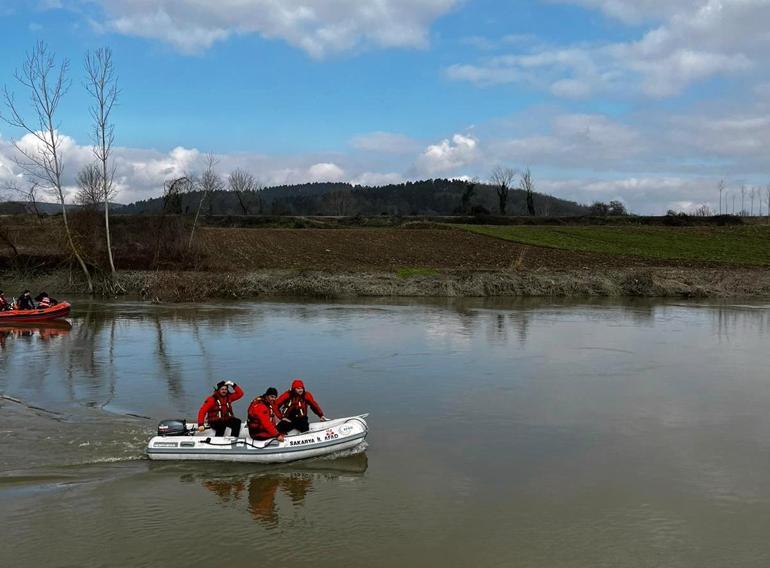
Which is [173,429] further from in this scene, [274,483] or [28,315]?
[28,315]

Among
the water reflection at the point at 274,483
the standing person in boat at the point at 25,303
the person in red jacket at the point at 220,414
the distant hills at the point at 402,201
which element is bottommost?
the water reflection at the point at 274,483

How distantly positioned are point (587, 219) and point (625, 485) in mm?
60032

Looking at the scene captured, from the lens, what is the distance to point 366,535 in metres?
8.16

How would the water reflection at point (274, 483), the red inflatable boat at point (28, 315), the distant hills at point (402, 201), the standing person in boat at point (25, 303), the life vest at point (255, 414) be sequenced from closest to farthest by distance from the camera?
the water reflection at point (274, 483)
the life vest at point (255, 414)
the red inflatable boat at point (28, 315)
the standing person in boat at point (25, 303)
the distant hills at point (402, 201)

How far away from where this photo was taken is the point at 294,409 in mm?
11156

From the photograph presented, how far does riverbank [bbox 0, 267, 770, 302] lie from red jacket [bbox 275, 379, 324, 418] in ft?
77.1

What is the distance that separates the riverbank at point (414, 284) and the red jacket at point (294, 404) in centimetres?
2349

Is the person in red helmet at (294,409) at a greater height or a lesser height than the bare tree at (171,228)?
lesser

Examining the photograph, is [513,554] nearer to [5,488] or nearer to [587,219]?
[5,488]

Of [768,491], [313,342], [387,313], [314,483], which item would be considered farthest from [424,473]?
[387,313]

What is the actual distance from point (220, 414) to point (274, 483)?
1.67 meters

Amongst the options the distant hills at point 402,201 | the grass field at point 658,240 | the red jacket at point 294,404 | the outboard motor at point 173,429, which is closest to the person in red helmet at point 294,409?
the red jacket at point 294,404

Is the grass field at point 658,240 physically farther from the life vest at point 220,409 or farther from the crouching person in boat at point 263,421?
the life vest at point 220,409

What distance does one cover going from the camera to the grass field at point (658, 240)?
46688 mm
